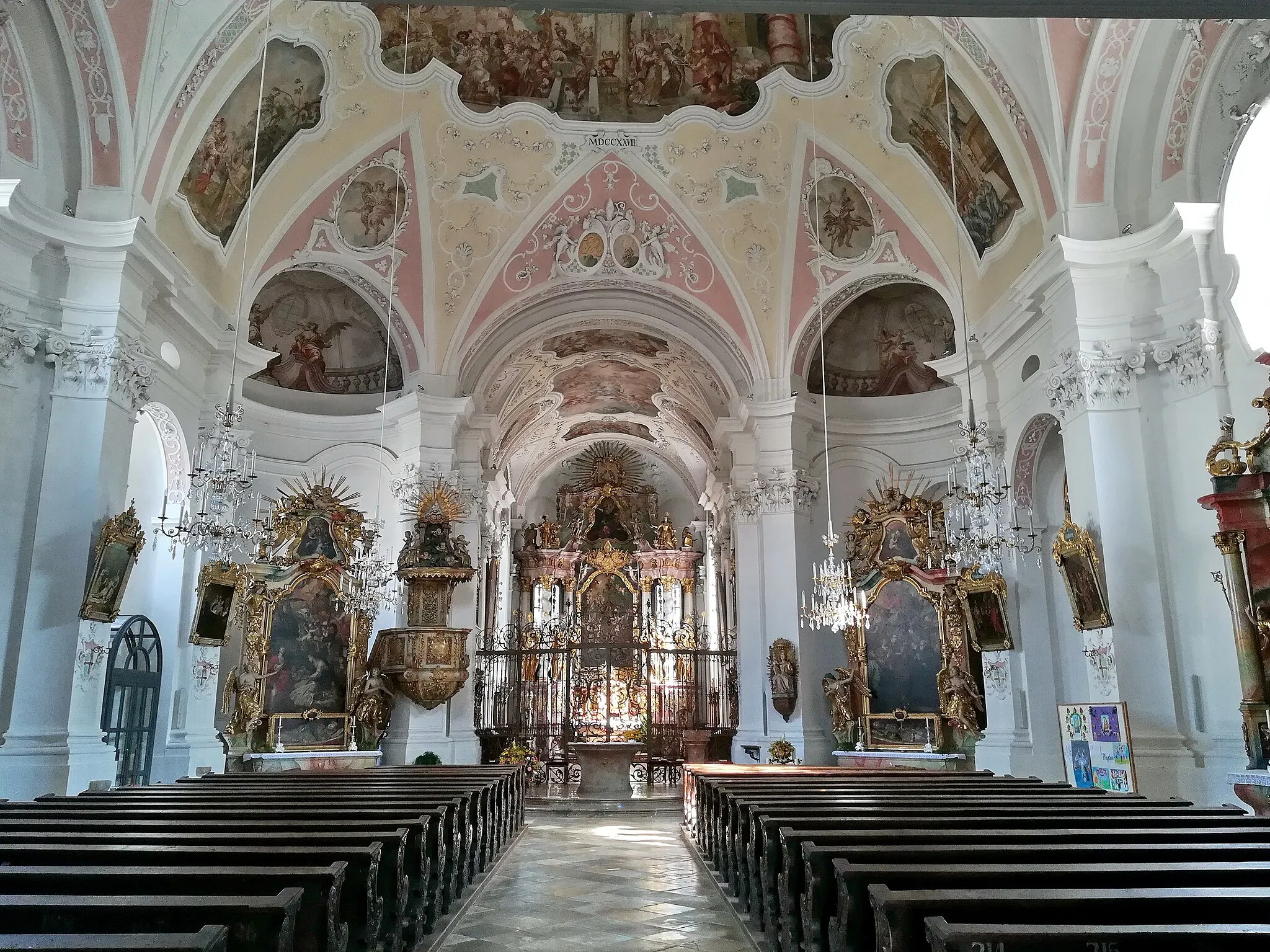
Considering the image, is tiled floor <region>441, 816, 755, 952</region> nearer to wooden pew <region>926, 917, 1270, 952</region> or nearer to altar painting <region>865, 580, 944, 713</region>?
wooden pew <region>926, 917, 1270, 952</region>

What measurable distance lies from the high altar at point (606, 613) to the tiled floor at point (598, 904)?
10.8 m

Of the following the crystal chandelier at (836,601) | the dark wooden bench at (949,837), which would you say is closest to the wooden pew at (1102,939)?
the dark wooden bench at (949,837)

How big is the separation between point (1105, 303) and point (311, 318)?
1154 centimetres

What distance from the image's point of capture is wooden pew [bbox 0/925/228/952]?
2.10 meters

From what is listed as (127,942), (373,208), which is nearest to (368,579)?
(373,208)

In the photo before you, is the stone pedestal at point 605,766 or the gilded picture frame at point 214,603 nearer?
the gilded picture frame at point 214,603

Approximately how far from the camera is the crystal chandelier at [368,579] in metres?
12.6

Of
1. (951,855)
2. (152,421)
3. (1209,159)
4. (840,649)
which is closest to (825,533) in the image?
(840,649)

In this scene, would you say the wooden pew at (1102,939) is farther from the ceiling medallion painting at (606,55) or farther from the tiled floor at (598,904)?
the ceiling medallion painting at (606,55)

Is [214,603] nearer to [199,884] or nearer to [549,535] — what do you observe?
[199,884]

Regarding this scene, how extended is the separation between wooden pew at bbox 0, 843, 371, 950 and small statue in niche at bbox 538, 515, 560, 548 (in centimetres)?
2251

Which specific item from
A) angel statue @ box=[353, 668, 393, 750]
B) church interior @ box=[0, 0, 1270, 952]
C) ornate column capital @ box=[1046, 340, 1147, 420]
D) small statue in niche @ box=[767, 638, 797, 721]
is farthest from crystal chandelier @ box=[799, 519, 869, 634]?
angel statue @ box=[353, 668, 393, 750]

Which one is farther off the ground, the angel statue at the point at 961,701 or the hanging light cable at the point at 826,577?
the hanging light cable at the point at 826,577

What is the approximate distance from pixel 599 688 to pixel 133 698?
551 inches
